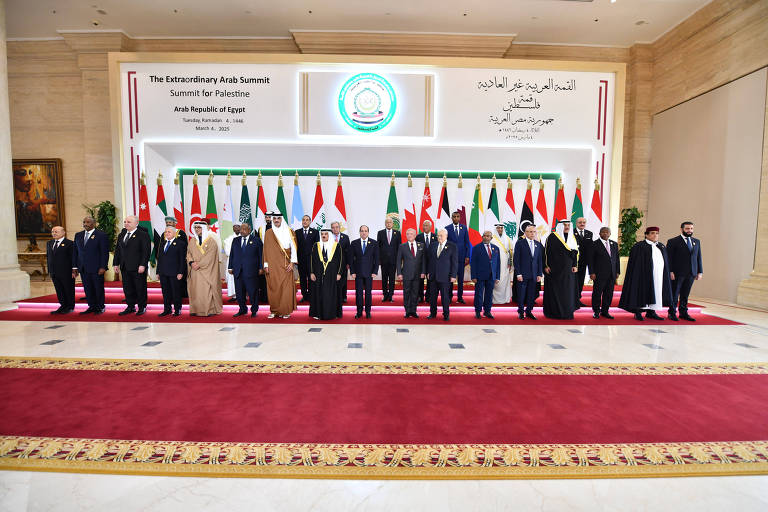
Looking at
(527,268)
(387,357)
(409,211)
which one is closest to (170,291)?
(387,357)

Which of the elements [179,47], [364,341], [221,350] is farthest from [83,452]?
[179,47]

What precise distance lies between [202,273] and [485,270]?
4.06 metres

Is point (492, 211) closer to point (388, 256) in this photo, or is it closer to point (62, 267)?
point (388, 256)

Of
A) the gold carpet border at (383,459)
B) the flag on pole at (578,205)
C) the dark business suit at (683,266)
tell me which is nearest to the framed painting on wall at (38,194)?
the gold carpet border at (383,459)

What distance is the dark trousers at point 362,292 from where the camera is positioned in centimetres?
539

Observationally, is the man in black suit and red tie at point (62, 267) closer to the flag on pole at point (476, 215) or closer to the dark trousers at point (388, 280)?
the dark trousers at point (388, 280)

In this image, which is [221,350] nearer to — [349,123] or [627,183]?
[349,123]

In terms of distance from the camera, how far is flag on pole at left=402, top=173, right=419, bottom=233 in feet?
26.7

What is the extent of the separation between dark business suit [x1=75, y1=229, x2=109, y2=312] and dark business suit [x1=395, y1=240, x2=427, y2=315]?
14.0ft

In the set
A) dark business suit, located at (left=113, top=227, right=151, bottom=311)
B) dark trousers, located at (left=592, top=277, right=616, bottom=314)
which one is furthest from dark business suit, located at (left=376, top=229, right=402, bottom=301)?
dark business suit, located at (left=113, top=227, right=151, bottom=311)

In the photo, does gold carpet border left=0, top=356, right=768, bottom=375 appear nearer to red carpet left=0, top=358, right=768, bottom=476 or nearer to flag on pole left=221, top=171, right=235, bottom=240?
red carpet left=0, top=358, right=768, bottom=476

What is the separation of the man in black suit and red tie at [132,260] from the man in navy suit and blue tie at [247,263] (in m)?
1.21

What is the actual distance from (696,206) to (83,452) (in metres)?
9.89

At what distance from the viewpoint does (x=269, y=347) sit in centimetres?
391
